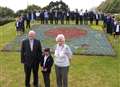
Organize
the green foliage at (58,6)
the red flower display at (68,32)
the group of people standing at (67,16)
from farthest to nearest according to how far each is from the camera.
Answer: the green foliage at (58,6), the group of people standing at (67,16), the red flower display at (68,32)

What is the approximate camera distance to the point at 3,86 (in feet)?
48.5

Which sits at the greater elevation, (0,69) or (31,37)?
(31,37)

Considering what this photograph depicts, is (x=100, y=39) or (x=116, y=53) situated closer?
(x=116, y=53)

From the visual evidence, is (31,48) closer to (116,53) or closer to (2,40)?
(116,53)

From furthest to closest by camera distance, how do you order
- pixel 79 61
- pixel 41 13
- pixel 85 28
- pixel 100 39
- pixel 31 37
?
1. pixel 41 13
2. pixel 85 28
3. pixel 100 39
4. pixel 79 61
5. pixel 31 37

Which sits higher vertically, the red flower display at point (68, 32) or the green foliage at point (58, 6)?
the green foliage at point (58, 6)

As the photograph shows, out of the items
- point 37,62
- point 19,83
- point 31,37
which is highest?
point 31,37

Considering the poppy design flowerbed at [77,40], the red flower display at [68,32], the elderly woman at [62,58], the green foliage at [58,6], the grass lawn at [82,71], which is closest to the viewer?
the elderly woman at [62,58]

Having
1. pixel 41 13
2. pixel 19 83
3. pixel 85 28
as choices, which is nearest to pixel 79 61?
pixel 19 83

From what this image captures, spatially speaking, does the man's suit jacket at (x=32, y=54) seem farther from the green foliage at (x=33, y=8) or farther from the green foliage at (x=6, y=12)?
the green foliage at (x=6, y=12)

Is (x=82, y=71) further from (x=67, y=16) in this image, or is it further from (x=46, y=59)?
(x=67, y=16)

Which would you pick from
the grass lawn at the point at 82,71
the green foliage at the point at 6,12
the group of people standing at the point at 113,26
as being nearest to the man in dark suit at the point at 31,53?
the grass lawn at the point at 82,71

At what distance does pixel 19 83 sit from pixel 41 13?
72.9 feet

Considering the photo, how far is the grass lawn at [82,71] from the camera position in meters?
15.4
